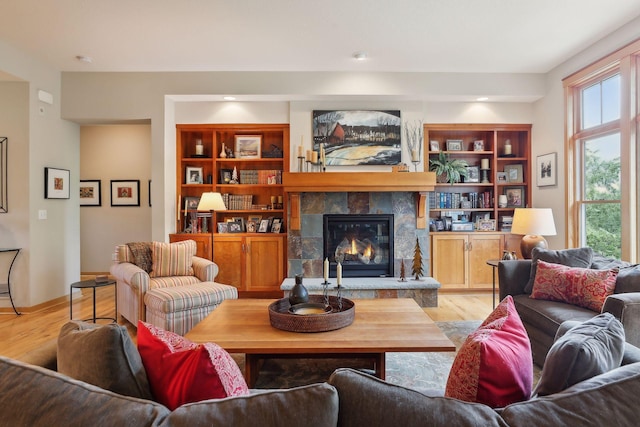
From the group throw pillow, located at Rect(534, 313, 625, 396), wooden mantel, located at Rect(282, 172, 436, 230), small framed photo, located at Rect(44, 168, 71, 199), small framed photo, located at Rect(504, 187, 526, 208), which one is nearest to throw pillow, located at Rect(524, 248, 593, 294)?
wooden mantel, located at Rect(282, 172, 436, 230)

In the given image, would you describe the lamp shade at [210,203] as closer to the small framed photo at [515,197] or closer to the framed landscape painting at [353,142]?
the framed landscape painting at [353,142]

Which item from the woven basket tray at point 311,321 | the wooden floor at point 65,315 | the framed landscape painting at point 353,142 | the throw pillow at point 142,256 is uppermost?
the framed landscape painting at point 353,142

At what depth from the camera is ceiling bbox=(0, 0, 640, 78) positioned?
309cm

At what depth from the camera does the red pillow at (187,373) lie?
90cm

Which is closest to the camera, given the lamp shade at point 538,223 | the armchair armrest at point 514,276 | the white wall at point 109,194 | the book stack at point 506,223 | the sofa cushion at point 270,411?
the sofa cushion at point 270,411

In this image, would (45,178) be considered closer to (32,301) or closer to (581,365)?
(32,301)

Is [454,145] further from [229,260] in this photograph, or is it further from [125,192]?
[125,192]

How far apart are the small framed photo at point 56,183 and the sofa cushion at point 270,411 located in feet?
15.6

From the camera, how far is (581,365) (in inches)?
34.9

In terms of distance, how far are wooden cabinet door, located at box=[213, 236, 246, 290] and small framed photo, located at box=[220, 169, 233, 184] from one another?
32.2 inches

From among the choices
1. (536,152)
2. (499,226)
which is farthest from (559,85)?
(499,226)

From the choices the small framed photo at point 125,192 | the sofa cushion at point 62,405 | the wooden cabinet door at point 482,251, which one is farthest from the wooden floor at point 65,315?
the sofa cushion at point 62,405

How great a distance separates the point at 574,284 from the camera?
2604 millimetres

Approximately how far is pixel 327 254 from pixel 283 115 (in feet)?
6.49
